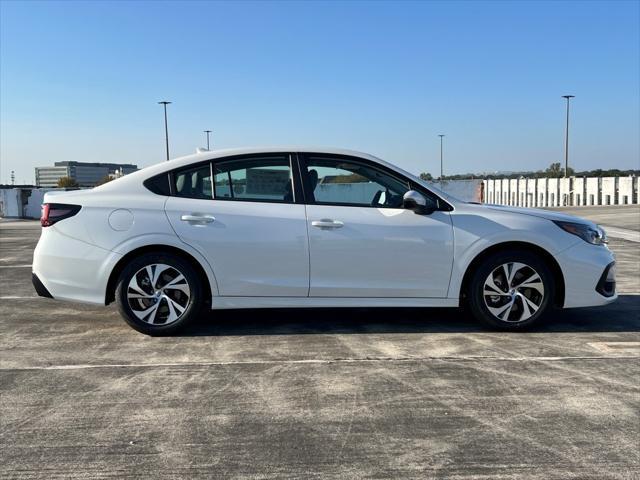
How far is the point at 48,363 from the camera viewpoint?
172 inches

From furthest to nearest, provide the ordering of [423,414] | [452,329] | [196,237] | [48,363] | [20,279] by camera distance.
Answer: [20,279], [452,329], [196,237], [48,363], [423,414]

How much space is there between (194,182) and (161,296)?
3.51 feet

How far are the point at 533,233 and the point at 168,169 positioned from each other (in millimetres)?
3373

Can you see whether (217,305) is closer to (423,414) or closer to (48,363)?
(48,363)

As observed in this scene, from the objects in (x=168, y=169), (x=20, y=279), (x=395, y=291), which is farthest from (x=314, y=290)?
(x=20, y=279)

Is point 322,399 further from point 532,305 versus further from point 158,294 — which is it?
point 532,305

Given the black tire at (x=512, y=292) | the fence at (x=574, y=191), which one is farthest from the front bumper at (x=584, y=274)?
the fence at (x=574, y=191)

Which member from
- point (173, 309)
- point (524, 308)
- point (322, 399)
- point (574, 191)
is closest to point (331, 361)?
point (322, 399)

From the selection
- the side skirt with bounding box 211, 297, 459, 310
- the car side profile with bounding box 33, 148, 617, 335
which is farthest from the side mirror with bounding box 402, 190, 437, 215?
the side skirt with bounding box 211, 297, 459, 310

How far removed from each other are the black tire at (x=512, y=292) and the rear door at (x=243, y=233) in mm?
1584

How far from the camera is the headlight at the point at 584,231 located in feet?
→ 17.0

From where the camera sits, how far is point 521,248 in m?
5.16

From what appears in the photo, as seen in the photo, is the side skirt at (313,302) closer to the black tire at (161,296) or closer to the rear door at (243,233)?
the rear door at (243,233)

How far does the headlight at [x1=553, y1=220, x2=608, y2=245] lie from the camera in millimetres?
5180
